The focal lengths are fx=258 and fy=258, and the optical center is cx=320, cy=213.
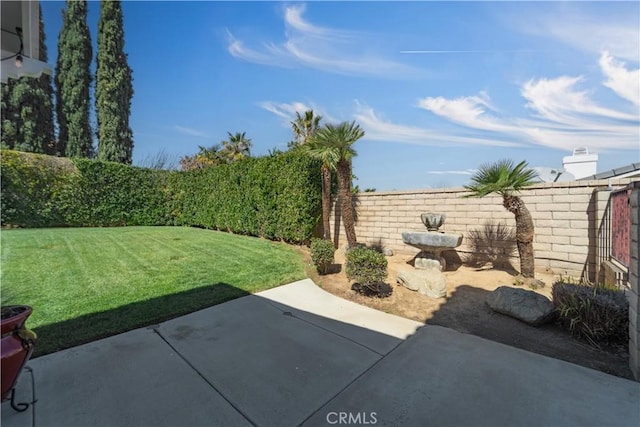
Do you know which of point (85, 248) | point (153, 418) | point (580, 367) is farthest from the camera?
point (85, 248)

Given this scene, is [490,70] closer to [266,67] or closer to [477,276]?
[477,276]

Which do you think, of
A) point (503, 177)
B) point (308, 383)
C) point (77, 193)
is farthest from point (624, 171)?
point (77, 193)

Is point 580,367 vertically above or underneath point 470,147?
underneath

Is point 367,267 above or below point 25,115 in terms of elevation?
below

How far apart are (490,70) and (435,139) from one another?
3.98 metres

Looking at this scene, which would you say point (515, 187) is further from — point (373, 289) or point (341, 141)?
point (341, 141)

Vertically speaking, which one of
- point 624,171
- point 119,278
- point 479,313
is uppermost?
point 624,171

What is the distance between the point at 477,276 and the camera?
5.55 metres

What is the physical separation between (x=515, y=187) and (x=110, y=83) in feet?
70.8

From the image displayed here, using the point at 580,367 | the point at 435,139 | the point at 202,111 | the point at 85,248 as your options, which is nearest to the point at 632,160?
the point at 435,139

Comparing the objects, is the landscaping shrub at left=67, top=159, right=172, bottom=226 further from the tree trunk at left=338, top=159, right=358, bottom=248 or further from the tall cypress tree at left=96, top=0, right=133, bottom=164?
the tree trunk at left=338, top=159, right=358, bottom=248

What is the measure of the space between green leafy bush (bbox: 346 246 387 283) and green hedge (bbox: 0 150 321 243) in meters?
3.68

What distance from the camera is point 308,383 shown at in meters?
2.31

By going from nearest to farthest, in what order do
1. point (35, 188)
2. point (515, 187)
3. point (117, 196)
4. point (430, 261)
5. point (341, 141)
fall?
1. point (515, 187)
2. point (430, 261)
3. point (341, 141)
4. point (35, 188)
5. point (117, 196)
